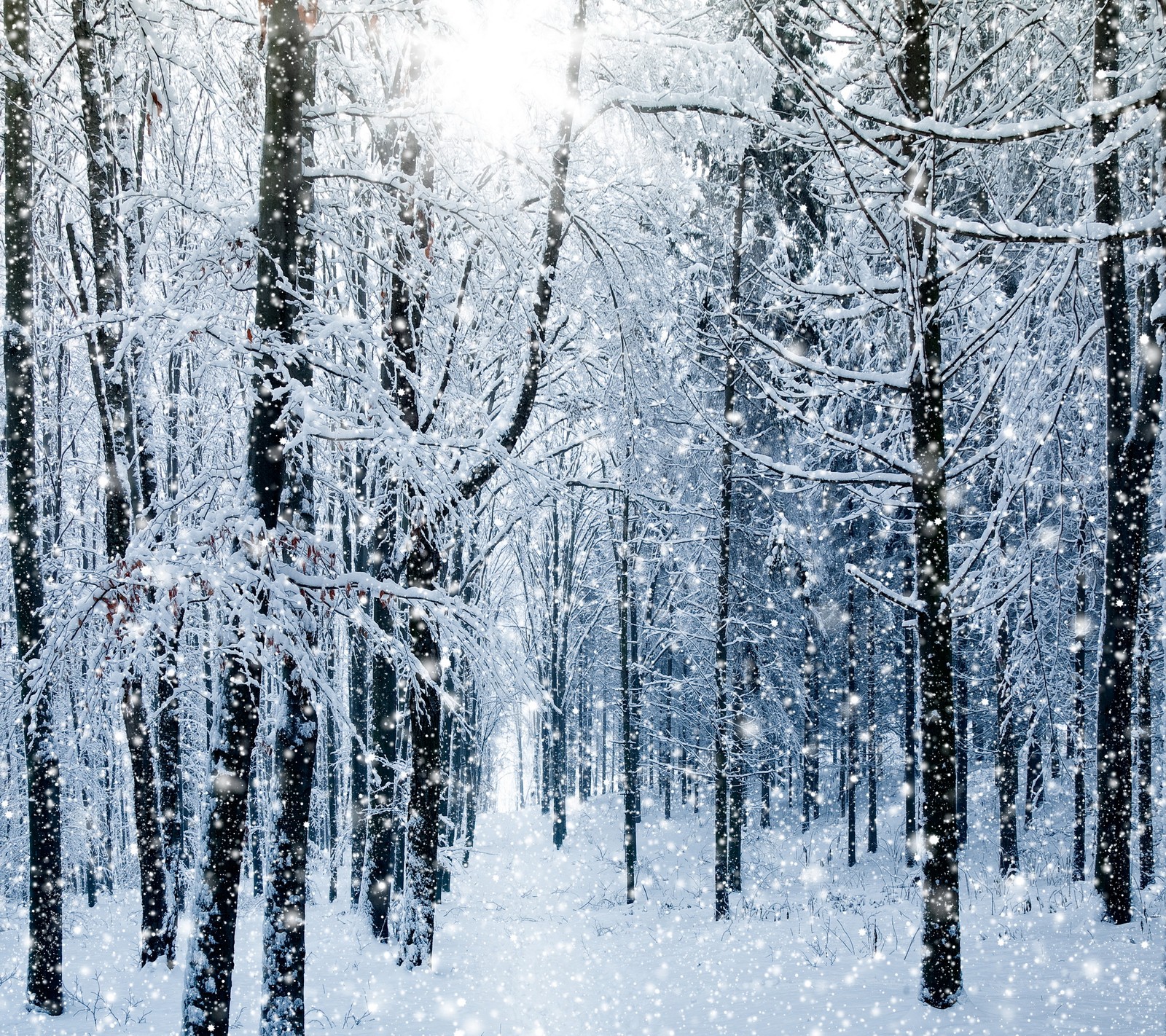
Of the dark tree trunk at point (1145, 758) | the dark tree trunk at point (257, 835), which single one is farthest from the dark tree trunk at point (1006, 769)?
the dark tree trunk at point (257, 835)

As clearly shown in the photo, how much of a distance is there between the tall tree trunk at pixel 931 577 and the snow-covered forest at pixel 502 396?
3cm

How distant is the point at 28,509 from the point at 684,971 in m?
8.78

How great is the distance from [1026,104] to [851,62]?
2.76 metres

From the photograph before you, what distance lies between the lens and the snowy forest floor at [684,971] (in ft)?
18.9

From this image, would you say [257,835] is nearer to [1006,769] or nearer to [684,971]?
[684,971]

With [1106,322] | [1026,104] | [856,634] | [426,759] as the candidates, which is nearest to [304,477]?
[426,759]

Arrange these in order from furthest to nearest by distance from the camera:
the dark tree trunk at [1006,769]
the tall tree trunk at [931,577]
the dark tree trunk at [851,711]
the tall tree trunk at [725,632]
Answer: the dark tree trunk at [851,711] → the dark tree trunk at [1006,769] → the tall tree trunk at [725,632] → the tall tree trunk at [931,577]

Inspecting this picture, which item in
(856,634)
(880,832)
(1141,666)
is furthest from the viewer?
(880,832)

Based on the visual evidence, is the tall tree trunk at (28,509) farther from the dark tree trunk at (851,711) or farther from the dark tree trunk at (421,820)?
the dark tree trunk at (851,711)

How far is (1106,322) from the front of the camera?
7.64 meters

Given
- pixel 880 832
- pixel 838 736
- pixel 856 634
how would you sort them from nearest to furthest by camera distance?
pixel 856 634 → pixel 880 832 → pixel 838 736

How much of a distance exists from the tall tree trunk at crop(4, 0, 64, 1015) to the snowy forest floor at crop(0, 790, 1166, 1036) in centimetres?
77

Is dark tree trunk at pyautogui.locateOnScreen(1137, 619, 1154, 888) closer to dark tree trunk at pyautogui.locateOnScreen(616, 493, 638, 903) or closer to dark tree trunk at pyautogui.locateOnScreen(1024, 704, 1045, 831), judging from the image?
dark tree trunk at pyautogui.locateOnScreen(1024, 704, 1045, 831)

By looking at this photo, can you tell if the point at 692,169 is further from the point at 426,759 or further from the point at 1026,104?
the point at 426,759
